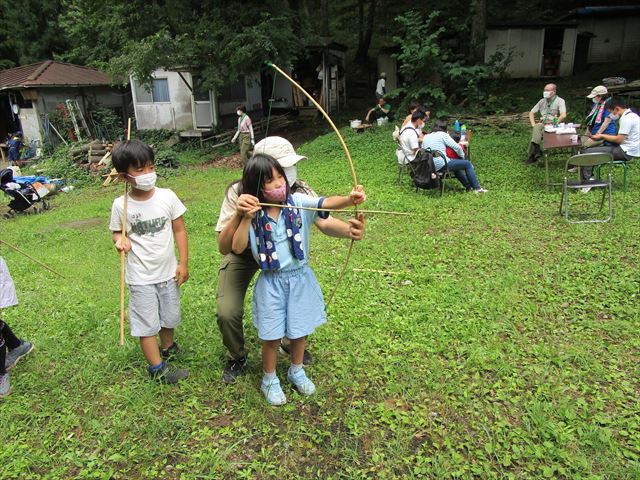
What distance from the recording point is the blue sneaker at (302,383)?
10.1ft

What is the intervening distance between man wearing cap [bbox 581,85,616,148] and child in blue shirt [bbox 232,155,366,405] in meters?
6.09

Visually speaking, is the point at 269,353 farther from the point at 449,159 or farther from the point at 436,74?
the point at 436,74

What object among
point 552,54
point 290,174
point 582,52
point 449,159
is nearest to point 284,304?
point 290,174

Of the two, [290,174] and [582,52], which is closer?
[290,174]

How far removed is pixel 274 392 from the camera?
9.85 ft

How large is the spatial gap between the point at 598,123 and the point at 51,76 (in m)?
19.4

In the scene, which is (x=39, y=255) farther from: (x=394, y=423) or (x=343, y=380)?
(x=394, y=423)

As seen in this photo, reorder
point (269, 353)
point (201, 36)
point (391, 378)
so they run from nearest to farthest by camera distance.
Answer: point (269, 353) → point (391, 378) → point (201, 36)

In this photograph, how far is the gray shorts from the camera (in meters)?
3.01

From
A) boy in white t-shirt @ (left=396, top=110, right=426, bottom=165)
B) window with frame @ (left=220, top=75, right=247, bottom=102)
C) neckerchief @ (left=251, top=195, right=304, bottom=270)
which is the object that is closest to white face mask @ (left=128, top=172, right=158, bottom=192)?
neckerchief @ (left=251, top=195, right=304, bottom=270)

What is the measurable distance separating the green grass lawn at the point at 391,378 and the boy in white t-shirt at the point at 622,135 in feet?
5.50

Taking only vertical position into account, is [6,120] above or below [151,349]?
above

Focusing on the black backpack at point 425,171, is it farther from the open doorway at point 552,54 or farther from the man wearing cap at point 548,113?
the open doorway at point 552,54

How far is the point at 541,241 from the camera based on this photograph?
550 cm
